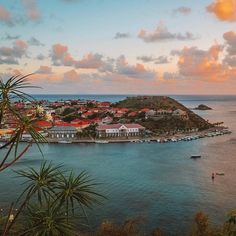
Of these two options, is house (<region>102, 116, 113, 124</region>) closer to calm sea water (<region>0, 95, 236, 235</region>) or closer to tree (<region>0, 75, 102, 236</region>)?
calm sea water (<region>0, 95, 236, 235</region>)

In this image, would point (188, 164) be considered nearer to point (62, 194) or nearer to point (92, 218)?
point (92, 218)

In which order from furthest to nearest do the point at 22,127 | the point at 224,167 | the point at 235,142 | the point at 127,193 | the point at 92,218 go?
the point at 235,142, the point at 224,167, the point at 127,193, the point at 92,218, the point at 22,127

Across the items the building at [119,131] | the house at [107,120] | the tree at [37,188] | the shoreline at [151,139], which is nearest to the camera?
the tree at [37,188]

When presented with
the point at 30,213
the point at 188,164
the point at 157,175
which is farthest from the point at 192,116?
the point at 30,213

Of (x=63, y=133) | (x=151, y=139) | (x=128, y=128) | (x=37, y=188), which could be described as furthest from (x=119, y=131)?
(x=37, y=188)

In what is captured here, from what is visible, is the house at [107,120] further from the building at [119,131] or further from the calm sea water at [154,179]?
the calm sea water at [154,179]

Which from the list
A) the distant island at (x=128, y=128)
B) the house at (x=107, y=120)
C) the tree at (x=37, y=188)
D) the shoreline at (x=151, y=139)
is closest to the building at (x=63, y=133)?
the distant island at (x=128, y=128)

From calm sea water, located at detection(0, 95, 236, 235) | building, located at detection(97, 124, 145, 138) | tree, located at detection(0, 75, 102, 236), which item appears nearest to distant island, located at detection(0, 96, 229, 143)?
building, located at detection(97, 124, 145, 138)
